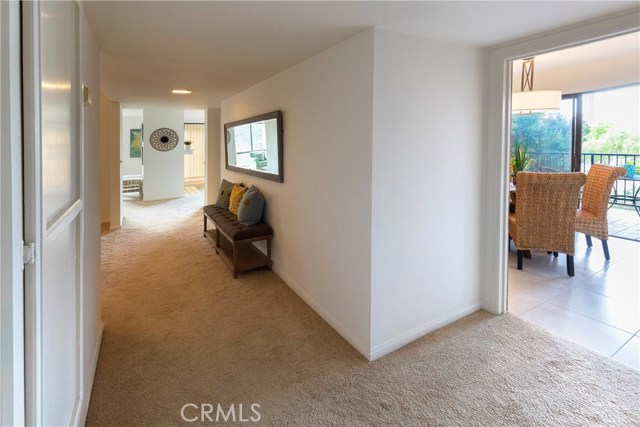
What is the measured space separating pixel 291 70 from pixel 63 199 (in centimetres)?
225

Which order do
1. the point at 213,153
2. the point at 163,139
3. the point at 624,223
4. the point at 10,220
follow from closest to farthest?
1. the point at 10,220
2. the point at 624,223
3. the point at 213,153
4. the point at 163,139

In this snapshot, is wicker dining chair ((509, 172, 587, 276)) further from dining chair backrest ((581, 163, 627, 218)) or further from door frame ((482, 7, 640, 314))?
door frame ((482, 7, 640, 314))

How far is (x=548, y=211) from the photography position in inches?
140

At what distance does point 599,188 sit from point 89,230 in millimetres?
4620

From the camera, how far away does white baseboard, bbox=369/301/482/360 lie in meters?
2.31

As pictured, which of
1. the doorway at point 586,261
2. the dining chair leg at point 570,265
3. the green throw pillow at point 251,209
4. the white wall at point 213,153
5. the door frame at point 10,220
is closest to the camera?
the door frame at point 10,220

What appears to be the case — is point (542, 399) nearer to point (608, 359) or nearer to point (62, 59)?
point (608, 359)

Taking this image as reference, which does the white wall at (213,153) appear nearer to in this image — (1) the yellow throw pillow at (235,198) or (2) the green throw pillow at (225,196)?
(2) the green throw pillow at (225,196)

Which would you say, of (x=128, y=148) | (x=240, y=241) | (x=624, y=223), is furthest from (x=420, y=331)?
(x=128, y=148)

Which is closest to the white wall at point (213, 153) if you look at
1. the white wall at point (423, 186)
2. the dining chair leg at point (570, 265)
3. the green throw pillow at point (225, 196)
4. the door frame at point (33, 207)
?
the green throw pillow at point (225, 196)

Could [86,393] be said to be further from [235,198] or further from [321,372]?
[235,198]

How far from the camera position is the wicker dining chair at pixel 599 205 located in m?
3.71

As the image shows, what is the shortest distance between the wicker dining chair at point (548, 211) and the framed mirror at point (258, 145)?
2424 millimetres

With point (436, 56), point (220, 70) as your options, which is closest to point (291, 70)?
point (220, 70)
